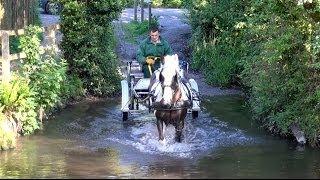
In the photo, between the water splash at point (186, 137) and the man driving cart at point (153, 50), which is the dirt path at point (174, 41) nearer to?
the man driving cart at point (153, 50)

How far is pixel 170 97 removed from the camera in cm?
1207

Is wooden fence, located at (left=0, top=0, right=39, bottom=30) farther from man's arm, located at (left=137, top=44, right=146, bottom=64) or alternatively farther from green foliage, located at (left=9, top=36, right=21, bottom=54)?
Result: man's arm, located at (left=137, top=44, right=146, bottom=64)

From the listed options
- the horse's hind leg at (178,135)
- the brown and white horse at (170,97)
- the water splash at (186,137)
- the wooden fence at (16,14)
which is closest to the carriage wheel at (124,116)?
the water splash at (186,137)

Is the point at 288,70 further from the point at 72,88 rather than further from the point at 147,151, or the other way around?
the point at 72,88

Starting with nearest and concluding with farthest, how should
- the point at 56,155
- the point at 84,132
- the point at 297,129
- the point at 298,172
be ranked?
the point at 298,172
the point at 56,155
the point at 297,129
the point at 84,132

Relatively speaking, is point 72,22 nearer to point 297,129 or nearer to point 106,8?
point 106,8

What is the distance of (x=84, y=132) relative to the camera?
14039mm

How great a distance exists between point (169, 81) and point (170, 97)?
0.33 meters

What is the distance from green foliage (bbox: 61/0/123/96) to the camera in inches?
690

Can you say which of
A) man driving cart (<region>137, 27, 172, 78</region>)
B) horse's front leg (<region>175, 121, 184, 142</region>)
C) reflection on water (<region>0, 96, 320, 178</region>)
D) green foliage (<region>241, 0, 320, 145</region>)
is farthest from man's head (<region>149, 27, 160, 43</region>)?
horse's front leg (<region>175, 121, 184, 142</region>)

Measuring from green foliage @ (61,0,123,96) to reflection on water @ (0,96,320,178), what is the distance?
1892mm

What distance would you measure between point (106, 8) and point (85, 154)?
6718mm

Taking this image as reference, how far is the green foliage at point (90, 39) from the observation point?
17.5m

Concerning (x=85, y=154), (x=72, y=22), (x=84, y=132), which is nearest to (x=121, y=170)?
(x=85, y=154)
